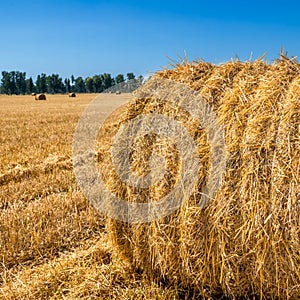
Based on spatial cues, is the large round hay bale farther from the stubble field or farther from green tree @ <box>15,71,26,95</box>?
green tree @ <box>15,71,26,95</box>

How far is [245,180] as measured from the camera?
8.19 feet

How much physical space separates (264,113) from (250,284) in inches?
48.5

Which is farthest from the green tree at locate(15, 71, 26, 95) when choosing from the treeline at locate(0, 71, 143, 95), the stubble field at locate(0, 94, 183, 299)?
the stubble field at locate(0, 94, 183, 299)

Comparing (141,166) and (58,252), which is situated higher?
(141,166)

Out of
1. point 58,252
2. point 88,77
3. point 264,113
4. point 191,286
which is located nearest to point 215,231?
point 191,286

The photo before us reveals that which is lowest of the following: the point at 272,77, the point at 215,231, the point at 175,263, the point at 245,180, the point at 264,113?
the point at 175,263

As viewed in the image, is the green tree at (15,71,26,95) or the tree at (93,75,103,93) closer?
the tree at (93,75,103,93)

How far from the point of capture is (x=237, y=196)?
99.8 inches

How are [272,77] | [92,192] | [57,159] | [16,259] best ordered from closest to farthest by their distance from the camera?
1. [272,77]
2. [16,259]
3. [92,192]
4. [57,159]

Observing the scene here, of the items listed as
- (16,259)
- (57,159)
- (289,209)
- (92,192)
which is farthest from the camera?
(57,159)

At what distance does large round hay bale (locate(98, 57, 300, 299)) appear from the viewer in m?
2.45

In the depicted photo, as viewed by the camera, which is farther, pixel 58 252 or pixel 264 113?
pixel 58 252

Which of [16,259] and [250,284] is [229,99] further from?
[16,259]

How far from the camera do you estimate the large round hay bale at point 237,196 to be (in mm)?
2447
